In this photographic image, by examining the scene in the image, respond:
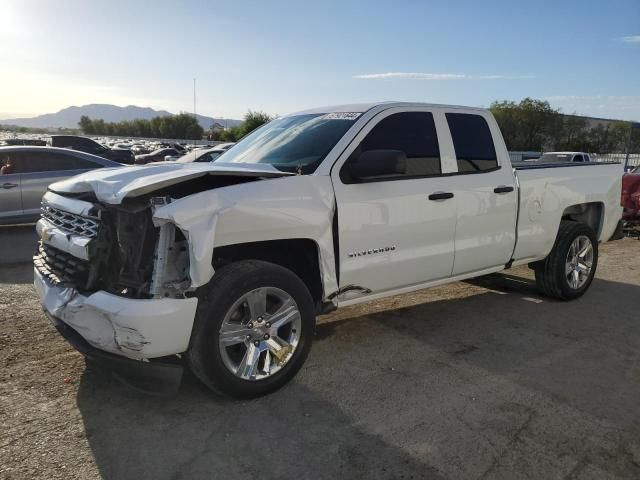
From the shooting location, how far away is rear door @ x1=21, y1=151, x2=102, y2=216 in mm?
9469

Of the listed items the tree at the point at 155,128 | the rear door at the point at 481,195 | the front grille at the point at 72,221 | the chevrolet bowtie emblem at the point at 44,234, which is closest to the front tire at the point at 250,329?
the front grille at the point at 72,221

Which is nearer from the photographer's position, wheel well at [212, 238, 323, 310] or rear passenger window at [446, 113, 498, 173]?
wheel well at [212, 238, 323, 310]

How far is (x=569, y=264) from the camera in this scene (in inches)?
237

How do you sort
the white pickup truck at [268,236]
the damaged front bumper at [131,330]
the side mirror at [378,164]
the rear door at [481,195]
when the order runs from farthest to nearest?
the rear door at [481,195] < the side mirror at [378,164] < the white pickup truck at [268,236] < the damaged front bumper at [131,330]

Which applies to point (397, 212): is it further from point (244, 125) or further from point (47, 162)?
point (244, 125)

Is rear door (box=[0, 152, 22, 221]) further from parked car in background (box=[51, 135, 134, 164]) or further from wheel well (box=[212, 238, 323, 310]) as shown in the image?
parked car in background (box=[51, 135, 134, 164])

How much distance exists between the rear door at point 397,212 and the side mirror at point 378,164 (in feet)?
0.39

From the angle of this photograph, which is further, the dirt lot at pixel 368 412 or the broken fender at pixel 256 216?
the broken fender at pixel 256 216

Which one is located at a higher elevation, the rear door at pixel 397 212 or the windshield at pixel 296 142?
the windshield at pixel 296 142

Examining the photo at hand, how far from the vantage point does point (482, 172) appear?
4961mm

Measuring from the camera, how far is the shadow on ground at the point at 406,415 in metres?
2.86

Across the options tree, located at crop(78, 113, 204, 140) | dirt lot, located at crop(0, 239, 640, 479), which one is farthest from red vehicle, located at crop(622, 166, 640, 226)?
tree, located at crop(78, 113, 204, 140)

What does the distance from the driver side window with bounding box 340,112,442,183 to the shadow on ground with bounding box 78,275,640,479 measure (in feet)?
4.76

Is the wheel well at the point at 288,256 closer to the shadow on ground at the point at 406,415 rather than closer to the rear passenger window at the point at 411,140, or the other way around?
the shadow on ground at the point at 406,415
